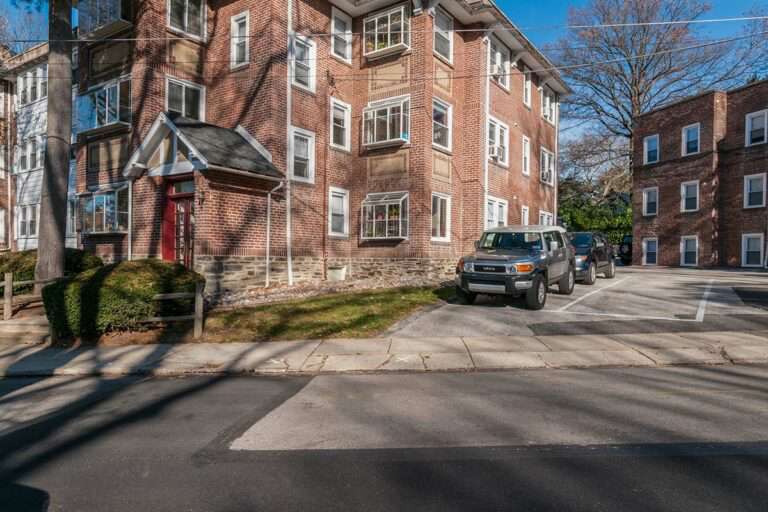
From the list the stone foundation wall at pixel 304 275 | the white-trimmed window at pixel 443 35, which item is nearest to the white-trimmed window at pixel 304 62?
the white-trimmed window at pixel 443 35

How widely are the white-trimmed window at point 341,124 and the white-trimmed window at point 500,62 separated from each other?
19.9ft

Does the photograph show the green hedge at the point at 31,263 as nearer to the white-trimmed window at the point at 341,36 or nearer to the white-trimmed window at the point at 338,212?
the white-trimmed window at the point at 338,212

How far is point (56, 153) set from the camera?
42.1 ft

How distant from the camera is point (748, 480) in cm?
351

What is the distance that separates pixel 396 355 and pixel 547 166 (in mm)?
21040

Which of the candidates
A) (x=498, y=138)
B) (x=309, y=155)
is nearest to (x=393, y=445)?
(x=309, y=155)

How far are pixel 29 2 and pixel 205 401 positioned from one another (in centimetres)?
1497

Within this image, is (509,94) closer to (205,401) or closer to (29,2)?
(29,2)

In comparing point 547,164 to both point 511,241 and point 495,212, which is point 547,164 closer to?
point 495,212

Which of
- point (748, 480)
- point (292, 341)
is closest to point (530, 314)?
point (292, 341)

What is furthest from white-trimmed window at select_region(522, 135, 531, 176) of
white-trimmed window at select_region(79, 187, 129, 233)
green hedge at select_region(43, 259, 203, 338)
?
green hedge at select_region(43, 259, 203, 338)

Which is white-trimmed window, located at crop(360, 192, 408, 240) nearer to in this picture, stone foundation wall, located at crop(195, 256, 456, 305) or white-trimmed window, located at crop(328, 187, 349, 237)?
white-trimmed window, located at crop(328, 187, 349, 237)

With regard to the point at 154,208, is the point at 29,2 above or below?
above

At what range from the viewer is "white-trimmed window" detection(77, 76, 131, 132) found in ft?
55.4
